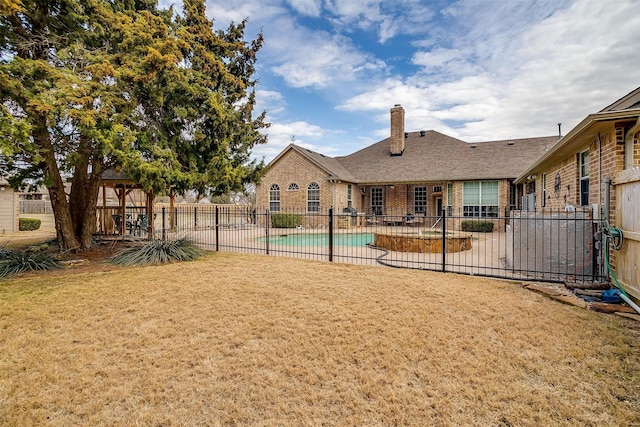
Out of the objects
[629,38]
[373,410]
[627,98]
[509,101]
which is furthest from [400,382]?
[509,101]

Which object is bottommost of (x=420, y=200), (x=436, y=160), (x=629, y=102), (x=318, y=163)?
(x=420, y=200)

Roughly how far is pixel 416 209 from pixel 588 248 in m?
16.0

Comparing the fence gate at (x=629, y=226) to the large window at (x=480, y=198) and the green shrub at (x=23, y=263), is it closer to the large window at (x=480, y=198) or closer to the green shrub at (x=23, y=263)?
the green shrub at (x=23, y=263)

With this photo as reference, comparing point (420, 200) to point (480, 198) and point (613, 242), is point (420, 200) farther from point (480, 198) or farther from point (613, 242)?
point (613, 242)

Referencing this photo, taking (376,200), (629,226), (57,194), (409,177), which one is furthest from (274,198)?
(629,226)

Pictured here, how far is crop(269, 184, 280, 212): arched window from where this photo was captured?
2313 cm

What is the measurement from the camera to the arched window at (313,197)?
21562mm

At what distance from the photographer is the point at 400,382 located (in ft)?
9.94

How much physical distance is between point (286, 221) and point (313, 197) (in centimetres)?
268

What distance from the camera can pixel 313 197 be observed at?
71.4 feet

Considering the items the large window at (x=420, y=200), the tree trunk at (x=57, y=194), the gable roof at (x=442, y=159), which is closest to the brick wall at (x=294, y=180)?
the gable roof at (x=442, y=159)

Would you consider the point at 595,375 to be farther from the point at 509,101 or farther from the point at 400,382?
the point at 509,101

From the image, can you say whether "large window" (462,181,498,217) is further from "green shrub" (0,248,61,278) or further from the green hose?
"green shrub" (0,248,61,278)

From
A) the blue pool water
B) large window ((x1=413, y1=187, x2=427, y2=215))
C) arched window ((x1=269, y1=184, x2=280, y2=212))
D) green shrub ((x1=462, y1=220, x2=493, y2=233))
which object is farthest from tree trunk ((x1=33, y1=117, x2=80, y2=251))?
large window ((x1=413, y1=187, x2=427, y2=215))
